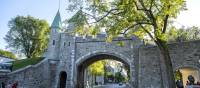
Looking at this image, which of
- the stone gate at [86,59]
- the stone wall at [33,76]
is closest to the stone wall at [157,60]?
the stone gate at [86,59]

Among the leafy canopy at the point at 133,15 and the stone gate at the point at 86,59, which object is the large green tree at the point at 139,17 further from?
the stone gate at the point at 86,59

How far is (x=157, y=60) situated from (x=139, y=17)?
290 inches

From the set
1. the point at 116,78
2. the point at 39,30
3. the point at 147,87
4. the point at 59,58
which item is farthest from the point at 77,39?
the point at 116,78

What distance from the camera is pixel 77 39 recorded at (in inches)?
1120

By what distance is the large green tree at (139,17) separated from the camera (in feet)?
50.7

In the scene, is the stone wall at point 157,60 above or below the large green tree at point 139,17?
below

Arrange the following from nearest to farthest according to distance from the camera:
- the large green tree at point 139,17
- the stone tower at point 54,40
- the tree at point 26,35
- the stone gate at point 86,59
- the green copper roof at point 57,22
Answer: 1. the large green tree at point 139,17
2. the stone gate at point 86,59
3. the stone tower at point 54,40
4. the green copper roof at point 57,22
5. the tree at point 26,35

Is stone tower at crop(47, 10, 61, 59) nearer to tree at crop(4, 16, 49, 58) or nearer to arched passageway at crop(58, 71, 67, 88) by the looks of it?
arched passageway at crop(58, 71, 67, 88)

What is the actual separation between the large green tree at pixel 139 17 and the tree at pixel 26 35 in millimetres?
27715

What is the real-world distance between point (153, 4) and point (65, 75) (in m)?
16.7

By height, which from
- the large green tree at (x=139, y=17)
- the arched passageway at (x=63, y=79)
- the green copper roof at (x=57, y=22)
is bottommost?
the arched passageway at (x=63, y=79)

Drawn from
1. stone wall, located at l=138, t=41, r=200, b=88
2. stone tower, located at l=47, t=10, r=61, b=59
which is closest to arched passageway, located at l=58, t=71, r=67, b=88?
stone tower, located at l=47, t=10, r=61, b=59

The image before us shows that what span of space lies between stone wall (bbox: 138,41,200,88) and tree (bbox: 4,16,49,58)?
25.2 m

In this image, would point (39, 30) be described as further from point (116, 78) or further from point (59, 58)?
point (116, 78)
